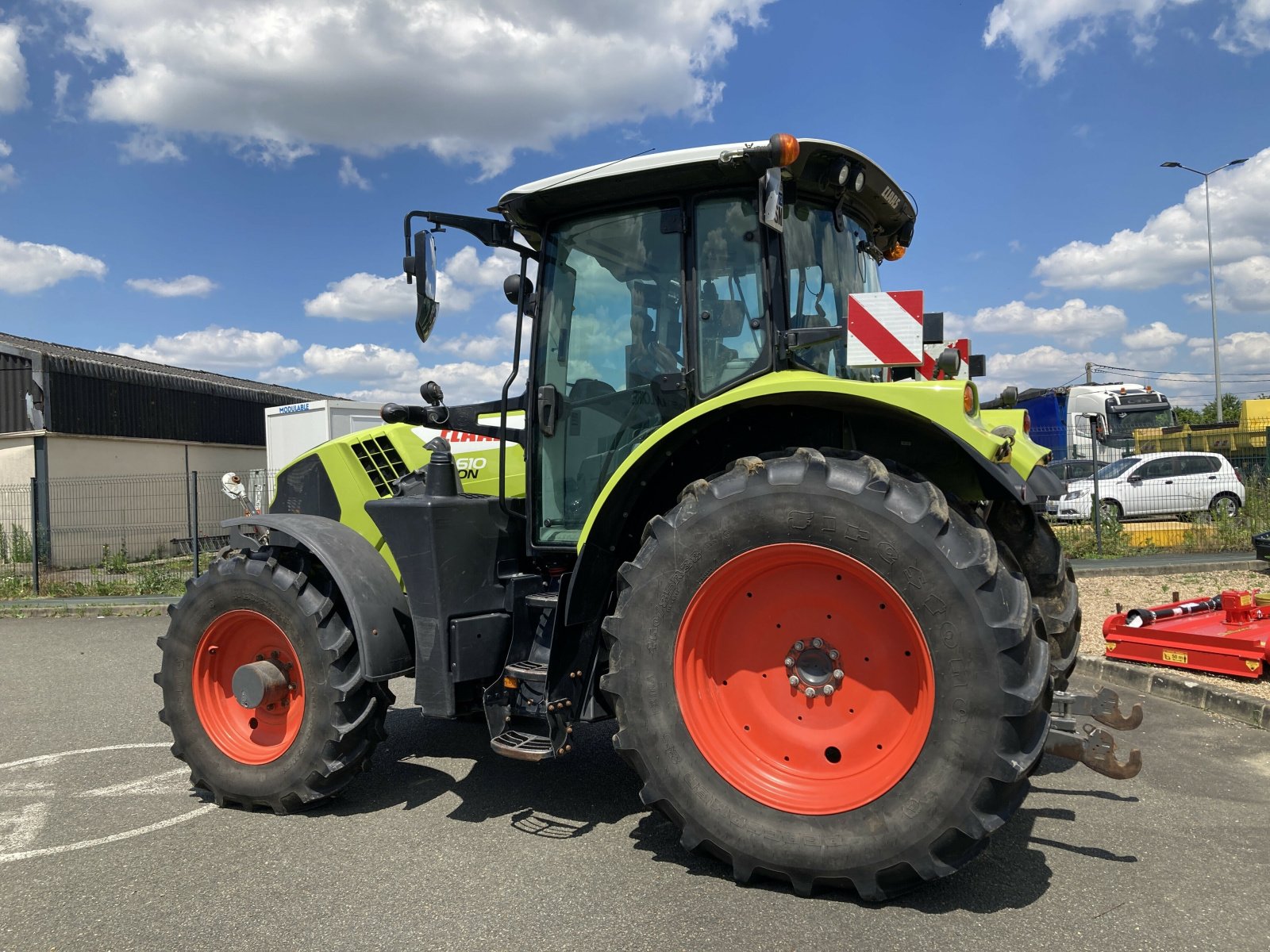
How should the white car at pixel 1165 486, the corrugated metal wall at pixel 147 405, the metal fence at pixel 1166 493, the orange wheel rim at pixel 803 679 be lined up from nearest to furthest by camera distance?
the orange wheel rim at pixel 803 679, the metal fence at pixel 1166 493, the white car at pixel 1165 486, the corrugated metal wall at pixel 147 405

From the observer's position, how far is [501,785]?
4367 mm

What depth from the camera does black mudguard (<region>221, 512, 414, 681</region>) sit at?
12.8 ft

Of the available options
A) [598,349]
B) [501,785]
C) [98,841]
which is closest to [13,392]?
[98,841]

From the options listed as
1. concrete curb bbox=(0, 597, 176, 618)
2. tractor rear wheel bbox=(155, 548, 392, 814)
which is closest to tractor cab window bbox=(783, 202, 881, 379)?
tractor rear wheel bbox=(155, 548, 392, 814)

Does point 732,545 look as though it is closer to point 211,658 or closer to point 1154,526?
point 211,658

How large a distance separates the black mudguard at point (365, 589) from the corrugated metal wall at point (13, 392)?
17.0 m

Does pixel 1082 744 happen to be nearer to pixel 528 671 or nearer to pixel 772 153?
pixel 528 671

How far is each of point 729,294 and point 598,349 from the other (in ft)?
2.04

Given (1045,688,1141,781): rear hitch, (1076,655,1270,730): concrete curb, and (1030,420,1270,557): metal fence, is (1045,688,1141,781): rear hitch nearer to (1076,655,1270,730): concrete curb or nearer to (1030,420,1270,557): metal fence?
(1076,655,1270,730): concrete curb

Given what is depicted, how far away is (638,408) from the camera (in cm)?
386

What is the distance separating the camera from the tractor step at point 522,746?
11.6ft

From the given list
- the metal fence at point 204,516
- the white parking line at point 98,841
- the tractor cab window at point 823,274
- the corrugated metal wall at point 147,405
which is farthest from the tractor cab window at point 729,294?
the corrugated metal wall at point 147,405


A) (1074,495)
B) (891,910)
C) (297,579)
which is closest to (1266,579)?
(1074,495)

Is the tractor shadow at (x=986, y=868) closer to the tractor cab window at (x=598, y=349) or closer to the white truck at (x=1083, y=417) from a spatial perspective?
the tractor cab window at (x=598, y=349)
